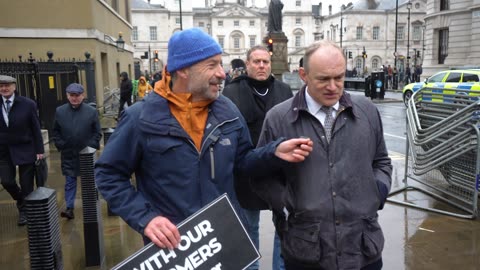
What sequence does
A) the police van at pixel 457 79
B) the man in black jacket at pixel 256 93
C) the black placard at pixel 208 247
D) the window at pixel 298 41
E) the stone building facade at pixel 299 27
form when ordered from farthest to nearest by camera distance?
the window at pixel 298 41, the stone building facade at pixel 299 27, the police van at pixel 457 79, the man in black jacket at pixel 256 93, the black placard at pixel 208 247

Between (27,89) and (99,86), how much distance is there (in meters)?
6.62

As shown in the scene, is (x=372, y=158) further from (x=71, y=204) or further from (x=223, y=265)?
(x=71, y=204)

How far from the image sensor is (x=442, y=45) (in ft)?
137

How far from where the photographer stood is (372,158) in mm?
2584

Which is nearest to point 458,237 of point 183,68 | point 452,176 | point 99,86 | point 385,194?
point 452,176

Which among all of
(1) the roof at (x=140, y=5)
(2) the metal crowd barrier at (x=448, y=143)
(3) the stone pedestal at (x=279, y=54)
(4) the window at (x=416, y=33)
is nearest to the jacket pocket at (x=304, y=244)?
(2) the metal crowd barrier at (x=448, y=143)

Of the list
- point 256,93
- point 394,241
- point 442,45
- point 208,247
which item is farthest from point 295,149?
point 442,45

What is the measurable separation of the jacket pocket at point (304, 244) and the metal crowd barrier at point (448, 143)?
4203 millimetres

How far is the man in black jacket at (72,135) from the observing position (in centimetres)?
626

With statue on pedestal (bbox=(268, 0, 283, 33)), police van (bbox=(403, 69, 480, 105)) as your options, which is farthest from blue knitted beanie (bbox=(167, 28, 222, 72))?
statue on pedestal (bbox=(268, 0, 283, 33))

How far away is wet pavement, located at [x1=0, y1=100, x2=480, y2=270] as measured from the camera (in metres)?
4.73

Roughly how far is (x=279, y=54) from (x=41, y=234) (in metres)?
26.8

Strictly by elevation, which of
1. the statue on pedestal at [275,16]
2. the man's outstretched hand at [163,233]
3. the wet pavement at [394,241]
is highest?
the statue on pedestal at [275,16]

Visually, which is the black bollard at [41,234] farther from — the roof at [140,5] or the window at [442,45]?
the roof at [140,5]
